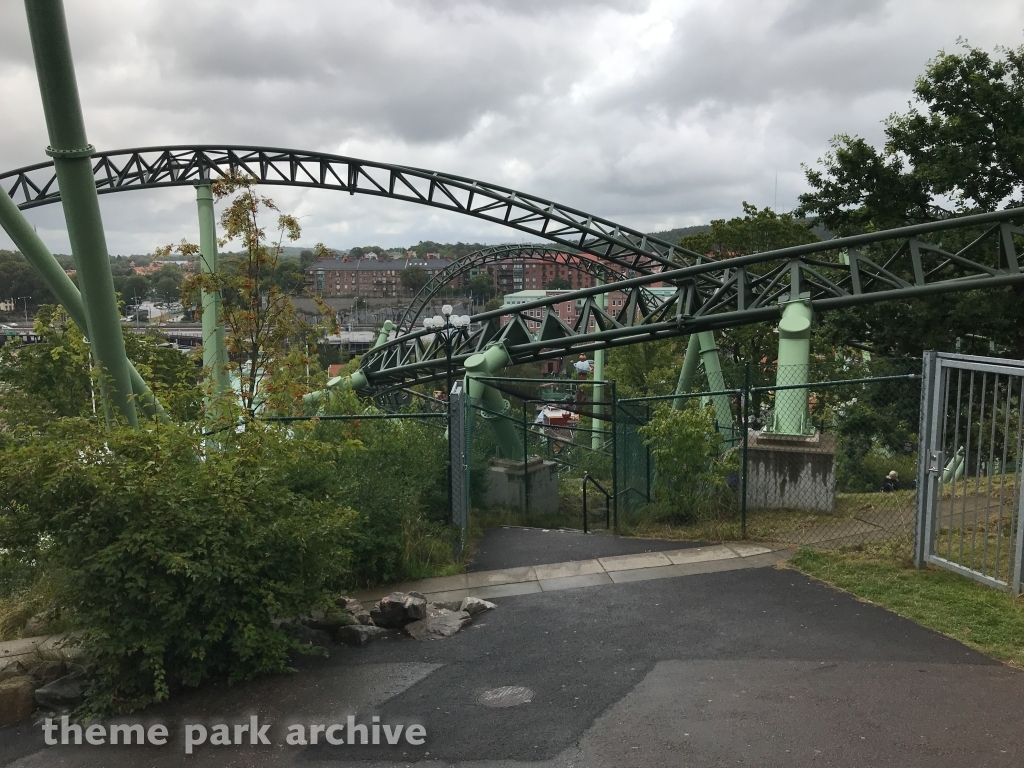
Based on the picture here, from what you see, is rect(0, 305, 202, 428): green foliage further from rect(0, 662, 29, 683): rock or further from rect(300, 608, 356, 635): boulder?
rect(300, 608, 356, 635): boulder

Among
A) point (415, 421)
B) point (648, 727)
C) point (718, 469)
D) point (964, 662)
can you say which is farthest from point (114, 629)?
point (718, 469)

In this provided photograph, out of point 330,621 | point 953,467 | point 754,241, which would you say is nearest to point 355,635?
point 330,621

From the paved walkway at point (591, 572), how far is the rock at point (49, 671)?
264 cm

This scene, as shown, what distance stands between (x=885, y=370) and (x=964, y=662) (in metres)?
11.7

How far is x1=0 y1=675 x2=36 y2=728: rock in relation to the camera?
17.7 feet

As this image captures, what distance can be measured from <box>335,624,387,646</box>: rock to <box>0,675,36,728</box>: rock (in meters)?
2.16

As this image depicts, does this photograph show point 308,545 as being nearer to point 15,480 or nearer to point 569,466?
point 15,480

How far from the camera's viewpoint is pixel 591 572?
8203 mm

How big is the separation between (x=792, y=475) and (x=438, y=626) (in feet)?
18.5

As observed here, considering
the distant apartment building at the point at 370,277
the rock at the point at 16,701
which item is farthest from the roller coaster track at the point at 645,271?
the distant apartment building at the point at 370,277

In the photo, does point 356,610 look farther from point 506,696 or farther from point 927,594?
point 927,594

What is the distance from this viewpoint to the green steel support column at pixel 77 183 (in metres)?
5.73

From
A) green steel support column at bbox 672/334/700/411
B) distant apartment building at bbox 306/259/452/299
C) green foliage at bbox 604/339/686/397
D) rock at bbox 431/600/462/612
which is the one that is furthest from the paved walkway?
distant apartment building at bbox 306/259/452/299

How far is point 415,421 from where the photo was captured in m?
9.52
